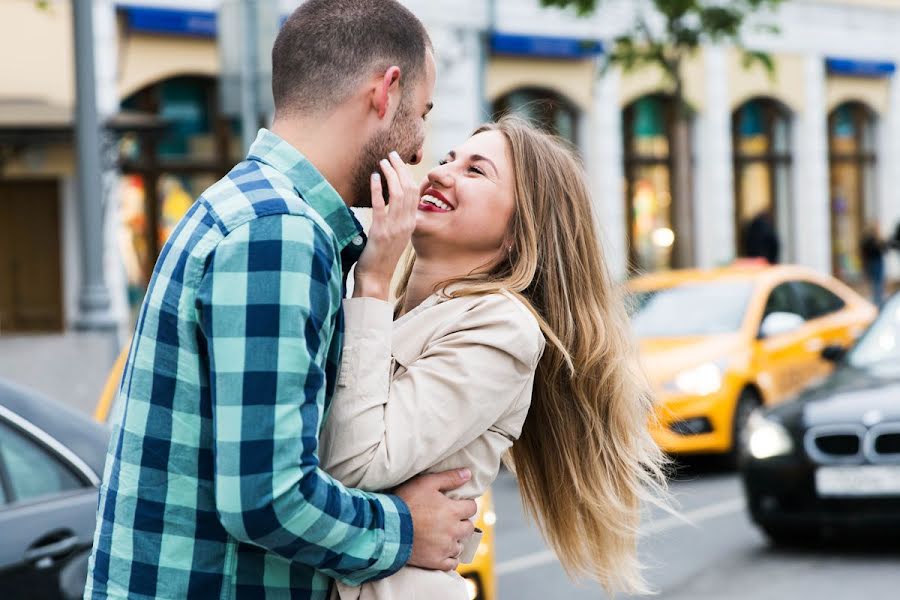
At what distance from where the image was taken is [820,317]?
1266cm

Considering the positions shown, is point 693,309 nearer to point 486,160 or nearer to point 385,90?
point 486,160

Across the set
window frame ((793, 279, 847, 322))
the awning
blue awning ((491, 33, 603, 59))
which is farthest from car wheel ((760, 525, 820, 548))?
blue awning ((491, 33, 603, 59))

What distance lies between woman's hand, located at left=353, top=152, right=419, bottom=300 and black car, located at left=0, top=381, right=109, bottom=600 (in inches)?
68.7

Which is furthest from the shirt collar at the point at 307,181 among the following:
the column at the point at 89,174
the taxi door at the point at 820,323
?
the taxi door at the point at 820,323

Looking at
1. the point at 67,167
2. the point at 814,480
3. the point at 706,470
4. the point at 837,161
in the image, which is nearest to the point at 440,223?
the point at 814,480

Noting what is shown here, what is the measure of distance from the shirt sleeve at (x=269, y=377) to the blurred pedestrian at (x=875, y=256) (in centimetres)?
2607

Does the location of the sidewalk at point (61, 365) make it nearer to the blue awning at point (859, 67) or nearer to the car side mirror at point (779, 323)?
the car side mirror at point (779, 323)

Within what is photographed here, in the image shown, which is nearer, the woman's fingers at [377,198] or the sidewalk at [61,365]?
the woman's fingers at [377,198]

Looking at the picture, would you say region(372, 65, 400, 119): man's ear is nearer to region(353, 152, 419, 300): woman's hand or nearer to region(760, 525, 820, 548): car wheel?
region(353, 152, 419, 300): woman's hand

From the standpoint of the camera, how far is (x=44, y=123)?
51.9ft

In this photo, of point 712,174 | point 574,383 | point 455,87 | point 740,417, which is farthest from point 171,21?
point 574,383

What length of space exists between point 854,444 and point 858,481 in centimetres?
19

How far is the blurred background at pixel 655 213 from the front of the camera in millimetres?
7254

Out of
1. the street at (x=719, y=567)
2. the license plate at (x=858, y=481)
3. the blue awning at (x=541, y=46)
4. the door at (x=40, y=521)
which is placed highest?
the blue awning at (x=541, y=46)
